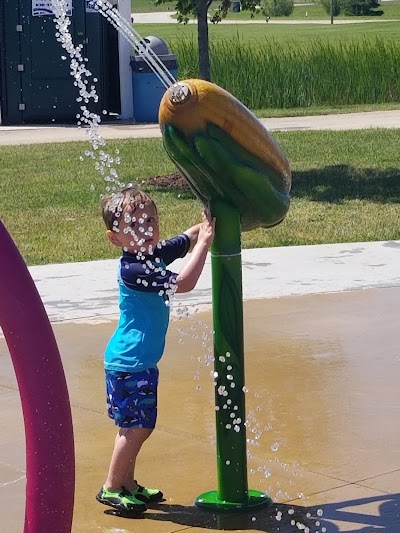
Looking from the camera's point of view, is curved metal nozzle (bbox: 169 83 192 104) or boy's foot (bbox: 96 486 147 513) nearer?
curved metal nozzle (bbox: 169 83 192 104)

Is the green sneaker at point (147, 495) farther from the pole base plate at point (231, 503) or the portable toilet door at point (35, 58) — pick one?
the portable toilet door at point (35, 58)

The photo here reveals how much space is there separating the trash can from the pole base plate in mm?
→ 13371

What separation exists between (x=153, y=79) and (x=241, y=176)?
14.0m

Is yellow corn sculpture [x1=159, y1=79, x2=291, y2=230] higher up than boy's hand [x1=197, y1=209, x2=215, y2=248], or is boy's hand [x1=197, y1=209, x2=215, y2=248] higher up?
yellow corn sculpture [x1=159, y1=79, x2=291, y2=230]

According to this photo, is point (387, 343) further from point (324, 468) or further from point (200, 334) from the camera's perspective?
point (324, 468)

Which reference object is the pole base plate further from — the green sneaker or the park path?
the park path

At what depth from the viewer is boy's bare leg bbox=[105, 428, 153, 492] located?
3770 mm

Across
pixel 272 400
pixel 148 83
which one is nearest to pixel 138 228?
pixel 272 400

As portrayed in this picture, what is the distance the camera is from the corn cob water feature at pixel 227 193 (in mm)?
3480

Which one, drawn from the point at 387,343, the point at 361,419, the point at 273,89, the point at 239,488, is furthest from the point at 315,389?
the point at 273,89

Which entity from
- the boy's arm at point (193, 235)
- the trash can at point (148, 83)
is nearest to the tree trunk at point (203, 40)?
the trash can at point (148, 83)

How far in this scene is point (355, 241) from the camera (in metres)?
8.33

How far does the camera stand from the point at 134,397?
376 centimetres

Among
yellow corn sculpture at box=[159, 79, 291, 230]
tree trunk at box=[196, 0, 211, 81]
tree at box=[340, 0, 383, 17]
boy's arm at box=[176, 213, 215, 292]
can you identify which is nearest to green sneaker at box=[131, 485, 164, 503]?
boy's arm at box=[176, 213, 215, 292]
